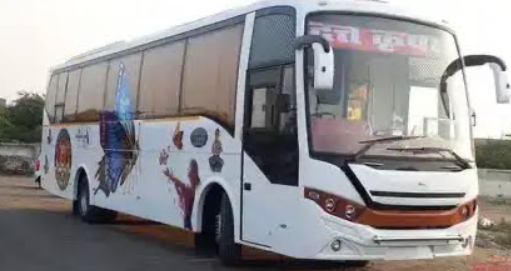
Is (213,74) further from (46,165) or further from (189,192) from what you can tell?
(46,165)

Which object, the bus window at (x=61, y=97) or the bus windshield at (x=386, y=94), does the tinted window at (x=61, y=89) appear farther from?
the bus windshield at (x=386, y=94)

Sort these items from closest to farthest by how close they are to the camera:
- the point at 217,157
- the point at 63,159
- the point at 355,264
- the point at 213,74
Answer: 1. the point at 217,157
2. the point at 355,264
3. the point at 213,74
4. the point at 63,159

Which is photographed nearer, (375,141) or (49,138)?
(375,141)

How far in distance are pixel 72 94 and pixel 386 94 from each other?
10659 mm

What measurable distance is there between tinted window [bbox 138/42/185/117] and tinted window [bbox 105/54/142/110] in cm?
33

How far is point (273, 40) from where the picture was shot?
389 inches

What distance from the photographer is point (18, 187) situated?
2838 centimetres

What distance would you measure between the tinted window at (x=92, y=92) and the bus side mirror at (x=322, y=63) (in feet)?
27.8

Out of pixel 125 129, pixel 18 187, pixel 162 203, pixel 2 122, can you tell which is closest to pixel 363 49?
pixel 162 203

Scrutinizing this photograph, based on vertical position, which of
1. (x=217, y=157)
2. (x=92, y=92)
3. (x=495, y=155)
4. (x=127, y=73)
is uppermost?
(x=127, y=73)

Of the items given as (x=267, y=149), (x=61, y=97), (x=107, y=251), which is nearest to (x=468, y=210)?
(x=267, y=149)

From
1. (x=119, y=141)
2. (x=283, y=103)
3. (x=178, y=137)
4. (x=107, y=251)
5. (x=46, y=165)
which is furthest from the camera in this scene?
(x=46, y=165)

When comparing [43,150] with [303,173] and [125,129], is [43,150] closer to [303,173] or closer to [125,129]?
[125,129]

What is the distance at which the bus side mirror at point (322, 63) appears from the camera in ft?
27.0
